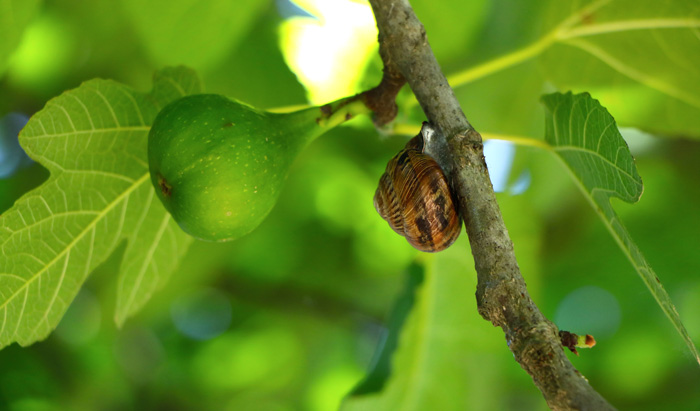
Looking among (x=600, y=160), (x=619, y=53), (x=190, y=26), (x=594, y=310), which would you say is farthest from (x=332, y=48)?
(x=594, y=310)

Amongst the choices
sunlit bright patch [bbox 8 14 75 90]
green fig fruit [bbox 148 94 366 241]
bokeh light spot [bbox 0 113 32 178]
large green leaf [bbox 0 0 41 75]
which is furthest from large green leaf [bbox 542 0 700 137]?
bokeh light spot [bbox 0 113 32 178]

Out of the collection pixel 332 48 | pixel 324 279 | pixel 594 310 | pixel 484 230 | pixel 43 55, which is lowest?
pixel 484 230

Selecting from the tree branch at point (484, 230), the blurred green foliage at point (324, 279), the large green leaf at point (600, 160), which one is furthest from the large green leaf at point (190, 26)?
the large green leaf at point (600, 160)

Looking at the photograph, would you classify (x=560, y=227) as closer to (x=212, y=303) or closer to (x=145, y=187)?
(x=212, y=303)

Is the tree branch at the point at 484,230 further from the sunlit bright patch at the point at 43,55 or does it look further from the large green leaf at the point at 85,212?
the sunlit bright patch at the point at 43,55

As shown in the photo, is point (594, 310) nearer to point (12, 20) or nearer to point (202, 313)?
point (202, 313)

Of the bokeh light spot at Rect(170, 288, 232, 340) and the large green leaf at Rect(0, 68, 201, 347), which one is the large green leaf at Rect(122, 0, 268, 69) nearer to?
the large green leaf at Rect(0, 68, 201, 347)
